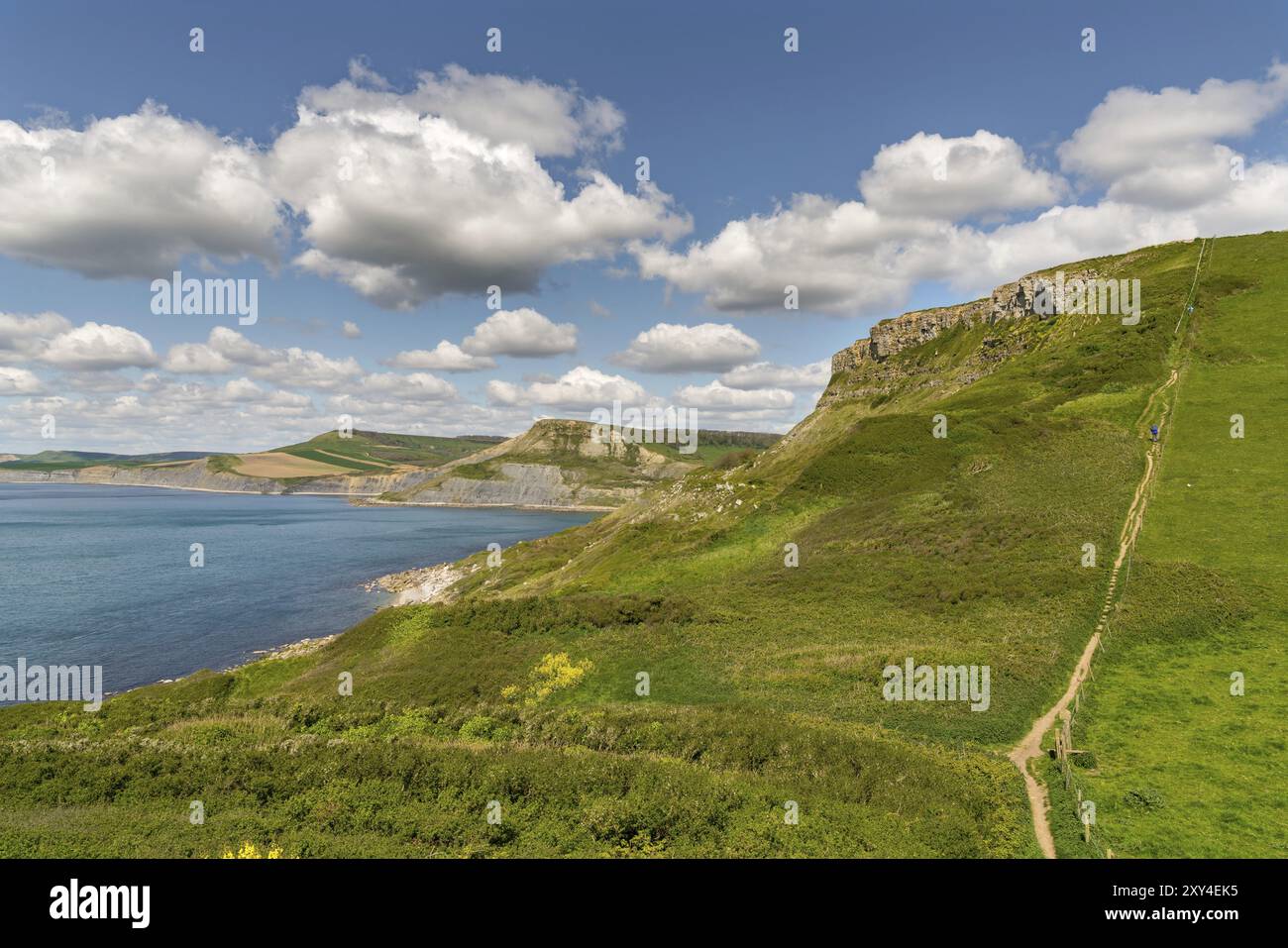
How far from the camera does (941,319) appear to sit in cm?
12088

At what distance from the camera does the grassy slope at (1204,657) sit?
1561 cm

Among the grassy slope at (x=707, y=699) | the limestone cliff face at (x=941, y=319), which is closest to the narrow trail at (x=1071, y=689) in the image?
the grassy slope at (x=707, y=699)

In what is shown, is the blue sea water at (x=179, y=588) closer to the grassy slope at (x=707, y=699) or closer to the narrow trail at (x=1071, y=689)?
the grassy slope at (x=707, y=699)

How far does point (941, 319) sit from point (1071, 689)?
11529cm

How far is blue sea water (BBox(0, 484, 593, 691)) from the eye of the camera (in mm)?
60969

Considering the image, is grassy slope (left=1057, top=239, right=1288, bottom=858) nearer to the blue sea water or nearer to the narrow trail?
the narrow trail

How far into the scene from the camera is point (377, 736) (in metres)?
20.5

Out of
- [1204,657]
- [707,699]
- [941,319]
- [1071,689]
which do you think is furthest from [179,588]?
[941,319]

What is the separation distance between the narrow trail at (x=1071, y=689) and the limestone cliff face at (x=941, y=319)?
59946mm

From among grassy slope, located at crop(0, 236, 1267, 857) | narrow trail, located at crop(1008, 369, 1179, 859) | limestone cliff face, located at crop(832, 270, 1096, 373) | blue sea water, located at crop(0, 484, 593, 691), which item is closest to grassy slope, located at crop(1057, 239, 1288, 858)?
narrow trail, located at crop(1008, 369, 1179, 859)

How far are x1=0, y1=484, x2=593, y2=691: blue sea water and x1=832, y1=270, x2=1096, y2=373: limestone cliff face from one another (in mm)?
103715

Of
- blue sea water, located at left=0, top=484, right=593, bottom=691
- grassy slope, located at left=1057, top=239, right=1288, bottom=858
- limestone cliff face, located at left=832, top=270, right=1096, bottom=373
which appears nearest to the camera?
grassy slope, located at left=1057, top=239, right=1288, bottom=858
